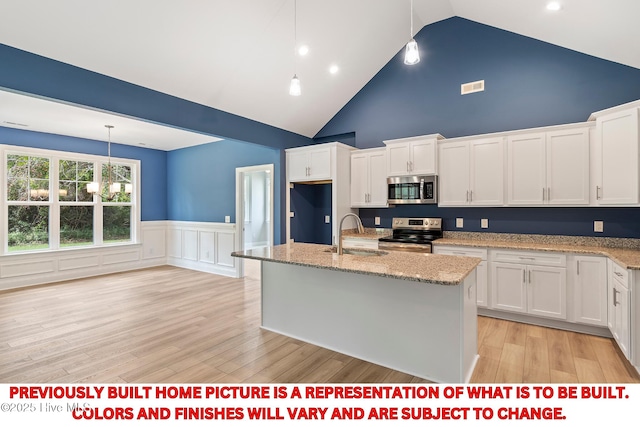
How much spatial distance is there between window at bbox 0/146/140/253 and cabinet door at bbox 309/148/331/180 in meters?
3.52

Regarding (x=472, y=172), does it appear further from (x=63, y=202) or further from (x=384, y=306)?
(x=63, y=202)

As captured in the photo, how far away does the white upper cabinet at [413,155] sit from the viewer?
168 inches

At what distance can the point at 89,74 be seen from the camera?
3.09 metres

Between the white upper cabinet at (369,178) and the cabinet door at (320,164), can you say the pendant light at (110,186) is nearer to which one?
the cabinet door at (320,164)

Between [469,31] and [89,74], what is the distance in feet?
15.3

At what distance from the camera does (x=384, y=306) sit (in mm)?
2574

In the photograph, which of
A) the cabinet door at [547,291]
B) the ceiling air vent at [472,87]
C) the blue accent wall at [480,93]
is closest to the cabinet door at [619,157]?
the blue accent wall at [480,93]

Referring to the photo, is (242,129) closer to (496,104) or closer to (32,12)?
(32,12)

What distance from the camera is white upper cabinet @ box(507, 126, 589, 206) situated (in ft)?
11.3

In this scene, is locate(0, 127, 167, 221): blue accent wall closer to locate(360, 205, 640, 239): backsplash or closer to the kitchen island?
the kitchen island

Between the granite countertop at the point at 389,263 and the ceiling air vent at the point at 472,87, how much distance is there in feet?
9.37

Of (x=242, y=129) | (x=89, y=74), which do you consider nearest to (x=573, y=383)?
(x=242, y=129)

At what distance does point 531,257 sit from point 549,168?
1.06 metres

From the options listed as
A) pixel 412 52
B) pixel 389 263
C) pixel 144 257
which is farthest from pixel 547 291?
pixel 144 257
